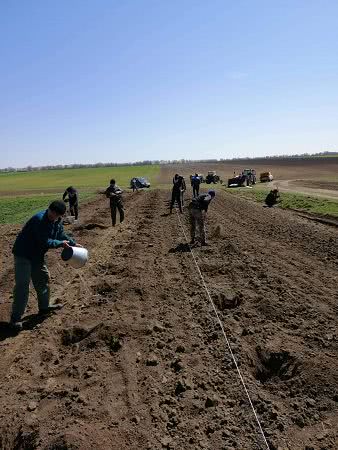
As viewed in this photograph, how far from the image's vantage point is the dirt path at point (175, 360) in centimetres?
455

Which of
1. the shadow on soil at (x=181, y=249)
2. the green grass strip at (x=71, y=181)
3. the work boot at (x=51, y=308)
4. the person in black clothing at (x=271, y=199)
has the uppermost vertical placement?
the work boot at (x=51, y=308)

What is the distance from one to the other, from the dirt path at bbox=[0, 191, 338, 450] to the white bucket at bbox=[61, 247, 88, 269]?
34.9 inches

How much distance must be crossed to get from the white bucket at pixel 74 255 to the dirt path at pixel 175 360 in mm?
887

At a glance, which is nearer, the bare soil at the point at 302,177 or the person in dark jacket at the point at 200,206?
the person in dark jacket at the point at 200,206

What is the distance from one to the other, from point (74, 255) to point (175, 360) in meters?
2.68

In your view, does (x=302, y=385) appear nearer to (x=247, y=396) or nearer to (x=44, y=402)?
(x=247, y=396)

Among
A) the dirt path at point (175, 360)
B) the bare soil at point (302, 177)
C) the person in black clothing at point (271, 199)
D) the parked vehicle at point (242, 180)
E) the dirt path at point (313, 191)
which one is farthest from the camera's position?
the parked vehicle at point (242, 180)

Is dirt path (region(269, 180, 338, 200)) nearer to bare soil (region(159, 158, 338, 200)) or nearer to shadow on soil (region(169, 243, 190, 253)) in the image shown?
bare soil (region(159, 158, 338, 200))

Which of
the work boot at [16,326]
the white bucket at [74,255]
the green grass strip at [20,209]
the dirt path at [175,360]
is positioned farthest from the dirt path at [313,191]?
the work boot at [16,326]

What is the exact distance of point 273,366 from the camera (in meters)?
6.01

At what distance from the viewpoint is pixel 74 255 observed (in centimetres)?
770

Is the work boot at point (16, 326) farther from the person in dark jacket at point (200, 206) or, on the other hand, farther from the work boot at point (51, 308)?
the person in dark jacket at point (200, 206)

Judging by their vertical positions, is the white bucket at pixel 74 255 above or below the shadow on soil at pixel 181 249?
above

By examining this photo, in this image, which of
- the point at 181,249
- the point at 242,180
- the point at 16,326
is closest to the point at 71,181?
the point at 242,180
